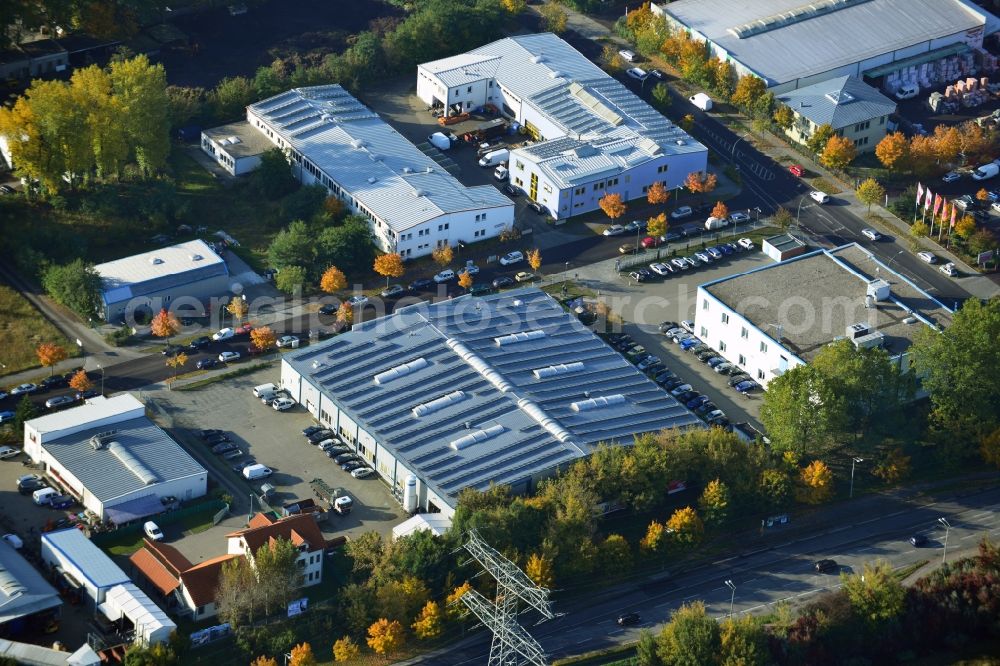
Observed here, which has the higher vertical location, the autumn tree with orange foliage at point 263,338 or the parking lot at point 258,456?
the autumn tree with orange foliage at point 263,338

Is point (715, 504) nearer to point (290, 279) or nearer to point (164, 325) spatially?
point (290, 279)

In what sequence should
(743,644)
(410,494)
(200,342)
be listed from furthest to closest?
(200,342)
(410,494)
(743,644)

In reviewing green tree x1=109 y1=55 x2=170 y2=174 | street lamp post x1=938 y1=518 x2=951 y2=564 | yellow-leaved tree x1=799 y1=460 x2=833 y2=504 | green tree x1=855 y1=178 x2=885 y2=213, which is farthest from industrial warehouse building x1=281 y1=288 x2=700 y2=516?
green tree x1=855 y1=178 x2=885 y2=213

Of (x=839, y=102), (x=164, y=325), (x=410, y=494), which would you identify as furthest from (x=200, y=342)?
(x=839, y=102)

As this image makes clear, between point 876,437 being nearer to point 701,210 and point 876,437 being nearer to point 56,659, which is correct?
point 701,210

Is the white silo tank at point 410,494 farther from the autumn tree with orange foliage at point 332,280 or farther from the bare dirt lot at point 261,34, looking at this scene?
the bare dirt lot at point 261,34

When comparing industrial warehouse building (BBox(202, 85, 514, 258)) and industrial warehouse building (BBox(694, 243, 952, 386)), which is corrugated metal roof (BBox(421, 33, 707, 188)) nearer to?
industrial warehouse building (BBox(202, 85, 514, 258))

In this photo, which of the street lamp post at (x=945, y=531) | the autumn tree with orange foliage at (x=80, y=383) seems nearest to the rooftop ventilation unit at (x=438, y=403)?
the autumn tree with orange foliage at (x=80, y=383)
